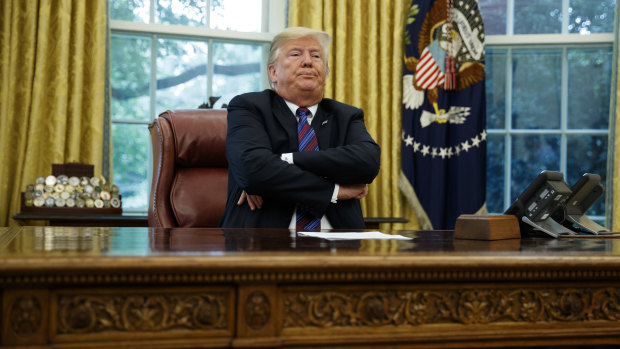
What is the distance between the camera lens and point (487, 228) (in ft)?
4.24

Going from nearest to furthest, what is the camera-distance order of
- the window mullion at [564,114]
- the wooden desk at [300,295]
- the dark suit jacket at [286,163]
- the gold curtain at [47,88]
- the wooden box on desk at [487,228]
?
Answer: the wooden desk at [300,295]
the wooden box on desk at [487,228]
the dark suit jacket at [286,163]
the gold curtain at [47,88]
the window mullion at [564,114]

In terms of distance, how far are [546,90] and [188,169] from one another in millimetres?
2778

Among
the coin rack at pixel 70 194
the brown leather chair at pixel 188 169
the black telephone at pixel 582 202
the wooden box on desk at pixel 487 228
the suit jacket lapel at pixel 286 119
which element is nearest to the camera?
the wooden box on desk at pixel 487 228

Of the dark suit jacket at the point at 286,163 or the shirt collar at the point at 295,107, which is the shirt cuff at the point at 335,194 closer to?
the dark suit jacket at the point at 286,163

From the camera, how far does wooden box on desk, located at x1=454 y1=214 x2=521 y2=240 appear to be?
51.1 inches

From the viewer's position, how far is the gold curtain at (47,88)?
3238 mm

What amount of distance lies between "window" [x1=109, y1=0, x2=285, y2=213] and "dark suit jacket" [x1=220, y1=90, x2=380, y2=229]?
167 centimetres

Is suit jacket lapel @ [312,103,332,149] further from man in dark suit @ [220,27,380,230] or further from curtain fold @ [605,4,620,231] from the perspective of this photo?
curtain fold @ [605,4,620,231]

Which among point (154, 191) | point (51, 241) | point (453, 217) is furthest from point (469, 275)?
point (453, 217)

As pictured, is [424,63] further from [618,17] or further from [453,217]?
[618,17]

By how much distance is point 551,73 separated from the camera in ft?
13.2

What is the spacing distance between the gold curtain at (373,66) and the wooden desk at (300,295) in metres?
2.74

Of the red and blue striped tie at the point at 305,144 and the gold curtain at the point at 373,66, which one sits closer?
the red and blue striped tie at the point at 305,144

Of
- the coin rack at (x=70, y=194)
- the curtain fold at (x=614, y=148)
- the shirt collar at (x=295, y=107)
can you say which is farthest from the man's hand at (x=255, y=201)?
the curtain fold at (x=614, y=148)
